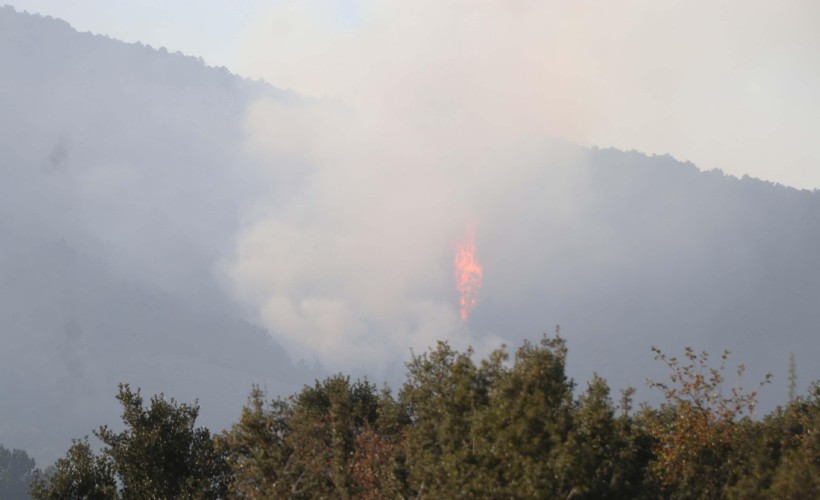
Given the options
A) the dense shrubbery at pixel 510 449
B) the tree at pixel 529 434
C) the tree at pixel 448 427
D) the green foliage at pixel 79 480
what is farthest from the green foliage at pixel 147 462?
the tree at pixel 529 434

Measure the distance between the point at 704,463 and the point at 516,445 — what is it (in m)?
15.1

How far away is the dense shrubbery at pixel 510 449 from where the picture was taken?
37062mm

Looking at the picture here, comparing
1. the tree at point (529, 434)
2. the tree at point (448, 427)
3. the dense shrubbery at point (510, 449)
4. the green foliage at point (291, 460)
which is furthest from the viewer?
the green foliage at point (291, 460)

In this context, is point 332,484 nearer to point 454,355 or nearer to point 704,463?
point 454,355

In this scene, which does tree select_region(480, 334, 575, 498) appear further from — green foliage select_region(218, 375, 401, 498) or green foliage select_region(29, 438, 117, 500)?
green foliage select_region(29, 438, 117, 500)

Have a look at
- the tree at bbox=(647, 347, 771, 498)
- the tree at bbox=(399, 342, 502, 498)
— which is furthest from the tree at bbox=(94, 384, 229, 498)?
the tree at bbox=(647, 347, 771, 498)

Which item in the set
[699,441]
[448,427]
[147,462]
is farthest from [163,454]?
[699,441]

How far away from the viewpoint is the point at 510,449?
3719 cm

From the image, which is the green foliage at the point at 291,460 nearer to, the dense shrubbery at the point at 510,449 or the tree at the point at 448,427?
the dense shrubbery at the point at 510,449

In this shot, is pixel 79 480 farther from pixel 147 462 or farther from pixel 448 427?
pixel 448 427

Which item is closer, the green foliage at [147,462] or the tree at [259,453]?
the tree at [259,453]

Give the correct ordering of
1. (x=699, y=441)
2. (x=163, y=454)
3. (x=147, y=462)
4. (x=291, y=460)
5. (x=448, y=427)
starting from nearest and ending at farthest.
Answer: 1. (x=448, y=427)
2. (x=291, y=460)
3. (x=699, y=441)
4. (x=147, y=462)
5. (x=163, y=454)

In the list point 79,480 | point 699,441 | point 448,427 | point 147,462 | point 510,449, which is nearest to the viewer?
point 510,449

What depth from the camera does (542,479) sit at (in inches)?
1396
